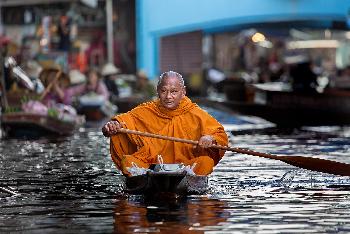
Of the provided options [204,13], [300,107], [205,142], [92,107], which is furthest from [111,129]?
[204,13]

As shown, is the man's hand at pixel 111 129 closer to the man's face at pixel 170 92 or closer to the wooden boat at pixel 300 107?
the man's face at pixel 170 92

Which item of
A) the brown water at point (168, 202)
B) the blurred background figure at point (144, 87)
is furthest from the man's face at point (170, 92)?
the blurred background figure at point (144, 87)

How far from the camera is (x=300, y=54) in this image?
228 ft

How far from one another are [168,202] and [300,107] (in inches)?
730

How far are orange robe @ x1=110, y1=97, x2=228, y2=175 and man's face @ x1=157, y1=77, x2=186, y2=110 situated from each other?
11 centimetres

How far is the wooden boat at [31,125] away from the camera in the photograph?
861 inches

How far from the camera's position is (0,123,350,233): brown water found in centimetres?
1000

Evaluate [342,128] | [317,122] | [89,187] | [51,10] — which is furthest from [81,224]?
[51,10]

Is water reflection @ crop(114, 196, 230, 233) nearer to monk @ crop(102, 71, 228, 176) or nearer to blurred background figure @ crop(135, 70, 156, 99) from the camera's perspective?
monk @ crop(102, 71, 228, 176)

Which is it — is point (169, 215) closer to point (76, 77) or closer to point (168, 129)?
point (168, 129)

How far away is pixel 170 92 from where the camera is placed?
12.3 m

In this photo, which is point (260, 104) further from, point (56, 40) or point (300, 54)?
point (300, 54)

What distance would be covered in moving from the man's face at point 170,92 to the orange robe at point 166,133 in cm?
11

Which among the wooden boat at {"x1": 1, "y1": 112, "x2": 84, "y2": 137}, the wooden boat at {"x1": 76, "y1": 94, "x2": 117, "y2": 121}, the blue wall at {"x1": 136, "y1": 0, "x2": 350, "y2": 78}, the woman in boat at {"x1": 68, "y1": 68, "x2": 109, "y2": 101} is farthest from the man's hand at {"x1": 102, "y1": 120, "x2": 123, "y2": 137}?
the blue wall at {"x1": 136, "y1": 0, "x2": 350, "y2": 78}
